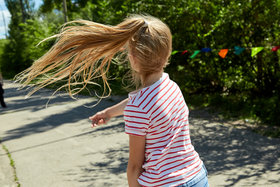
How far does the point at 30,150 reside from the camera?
5.78m

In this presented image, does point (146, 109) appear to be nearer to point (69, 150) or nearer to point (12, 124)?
point (69, 150)

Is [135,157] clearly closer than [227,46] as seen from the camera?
Yes

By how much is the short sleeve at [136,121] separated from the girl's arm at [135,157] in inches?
1.3

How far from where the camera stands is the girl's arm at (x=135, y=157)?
1.44 meters

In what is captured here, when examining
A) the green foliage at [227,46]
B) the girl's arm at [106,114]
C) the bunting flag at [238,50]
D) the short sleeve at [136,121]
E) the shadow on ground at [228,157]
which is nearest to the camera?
the short sleeve at [136,121]

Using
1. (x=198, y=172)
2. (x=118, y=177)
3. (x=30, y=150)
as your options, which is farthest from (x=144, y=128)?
(x=30, y=150)

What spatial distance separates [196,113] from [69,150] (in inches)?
135

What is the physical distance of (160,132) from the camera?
1.46 metres

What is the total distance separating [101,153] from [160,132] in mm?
4037

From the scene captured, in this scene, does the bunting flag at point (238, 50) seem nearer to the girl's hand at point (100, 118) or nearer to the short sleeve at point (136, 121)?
the girl's hand at point (100, 118)

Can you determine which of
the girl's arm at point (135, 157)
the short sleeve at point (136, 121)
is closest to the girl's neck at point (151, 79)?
the short sleeve at point (136, 121)

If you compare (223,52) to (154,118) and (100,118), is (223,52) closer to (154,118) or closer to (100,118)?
(100,118)

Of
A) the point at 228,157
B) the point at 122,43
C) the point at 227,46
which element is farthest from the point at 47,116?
the point at 122,43

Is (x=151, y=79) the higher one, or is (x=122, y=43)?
(x=122, y=43)
